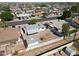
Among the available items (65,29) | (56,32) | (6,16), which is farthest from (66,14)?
(6,16)

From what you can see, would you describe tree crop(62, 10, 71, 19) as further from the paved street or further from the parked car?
the paved street

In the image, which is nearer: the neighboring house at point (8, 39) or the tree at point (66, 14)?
the neighboring house at point (8, 39)

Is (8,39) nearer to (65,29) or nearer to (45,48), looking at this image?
(45,48)

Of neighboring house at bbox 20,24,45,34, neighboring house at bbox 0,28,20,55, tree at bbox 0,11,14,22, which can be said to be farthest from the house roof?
tree at bbox 0,11,14,22

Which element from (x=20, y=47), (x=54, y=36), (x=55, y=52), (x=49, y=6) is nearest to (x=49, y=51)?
(x=55, y=52)

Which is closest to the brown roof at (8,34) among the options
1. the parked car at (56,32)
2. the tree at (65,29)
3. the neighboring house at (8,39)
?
the neighboring house at (8,39)

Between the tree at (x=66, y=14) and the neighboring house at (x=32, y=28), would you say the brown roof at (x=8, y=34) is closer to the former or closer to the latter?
the neighboring house at (x=32, y=28)

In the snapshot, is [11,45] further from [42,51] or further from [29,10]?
[29,10]
